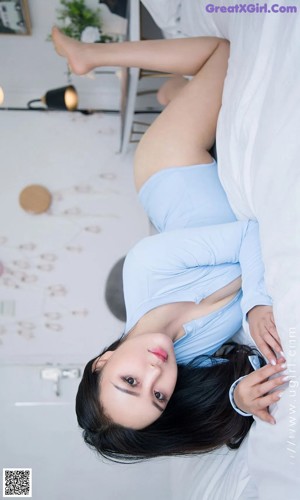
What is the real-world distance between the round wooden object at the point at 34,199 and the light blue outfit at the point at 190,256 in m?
1.33

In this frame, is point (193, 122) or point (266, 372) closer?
point (266, 372)

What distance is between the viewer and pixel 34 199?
2.67 m

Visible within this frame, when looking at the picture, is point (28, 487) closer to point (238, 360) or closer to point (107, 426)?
point (107, 426)

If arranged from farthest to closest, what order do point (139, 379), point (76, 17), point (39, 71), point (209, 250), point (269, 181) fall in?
point (39, 71), point (76, 17), point (209, 250), point (139, 379), point (269, 181)

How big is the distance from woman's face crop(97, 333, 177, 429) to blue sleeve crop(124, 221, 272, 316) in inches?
8.2

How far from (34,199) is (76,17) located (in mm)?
943

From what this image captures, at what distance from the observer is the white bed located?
881mm

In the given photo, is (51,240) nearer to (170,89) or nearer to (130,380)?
(170,89)

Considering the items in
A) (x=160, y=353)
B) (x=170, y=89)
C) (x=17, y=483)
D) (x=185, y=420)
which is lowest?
(x=17, y=483)

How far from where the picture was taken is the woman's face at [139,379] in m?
1.15

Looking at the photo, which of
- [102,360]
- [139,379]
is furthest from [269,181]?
[102,360]

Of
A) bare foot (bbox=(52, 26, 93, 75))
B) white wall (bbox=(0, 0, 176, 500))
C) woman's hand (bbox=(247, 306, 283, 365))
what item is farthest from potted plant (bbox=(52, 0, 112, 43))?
woman's hand (bbox=(247, 306, 283, 365))

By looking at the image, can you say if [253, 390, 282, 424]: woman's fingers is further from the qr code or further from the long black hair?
the qr code

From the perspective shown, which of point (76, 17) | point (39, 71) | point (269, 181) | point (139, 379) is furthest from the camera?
point (39, 71)
